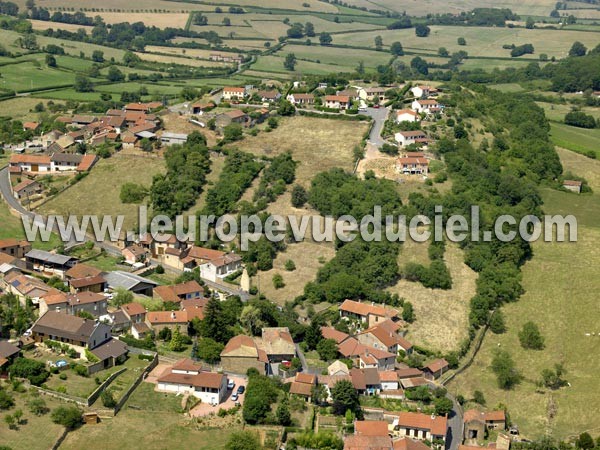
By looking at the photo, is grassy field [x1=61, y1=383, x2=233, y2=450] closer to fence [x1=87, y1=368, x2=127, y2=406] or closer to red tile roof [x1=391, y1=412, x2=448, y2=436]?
fence [x1=87, y1=368, x2=127, y2=406]

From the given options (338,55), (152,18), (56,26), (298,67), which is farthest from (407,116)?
(152,18)

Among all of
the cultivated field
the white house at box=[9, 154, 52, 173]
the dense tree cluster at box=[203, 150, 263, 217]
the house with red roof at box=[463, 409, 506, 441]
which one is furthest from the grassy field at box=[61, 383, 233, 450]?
the white house at box=[9, 154, 52, 173]

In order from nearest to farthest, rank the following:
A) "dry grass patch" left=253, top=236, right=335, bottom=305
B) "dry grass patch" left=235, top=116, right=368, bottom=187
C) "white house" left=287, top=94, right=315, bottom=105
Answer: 1. "dry grass patch" left=253, top=236, right=335, bottom=305
2. "dry grass patch" left=235, top=116, right=368, bottom=187
3. "white house" left=287, top=94, right=315, bottom=105

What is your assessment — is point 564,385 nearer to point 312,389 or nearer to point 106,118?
point 312,389

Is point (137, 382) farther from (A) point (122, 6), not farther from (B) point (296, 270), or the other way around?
(A) point (122, 6)

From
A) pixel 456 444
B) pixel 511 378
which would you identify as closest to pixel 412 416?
pixel 456 444

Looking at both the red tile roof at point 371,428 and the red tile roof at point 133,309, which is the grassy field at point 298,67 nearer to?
the red tile roof at point 133,309
